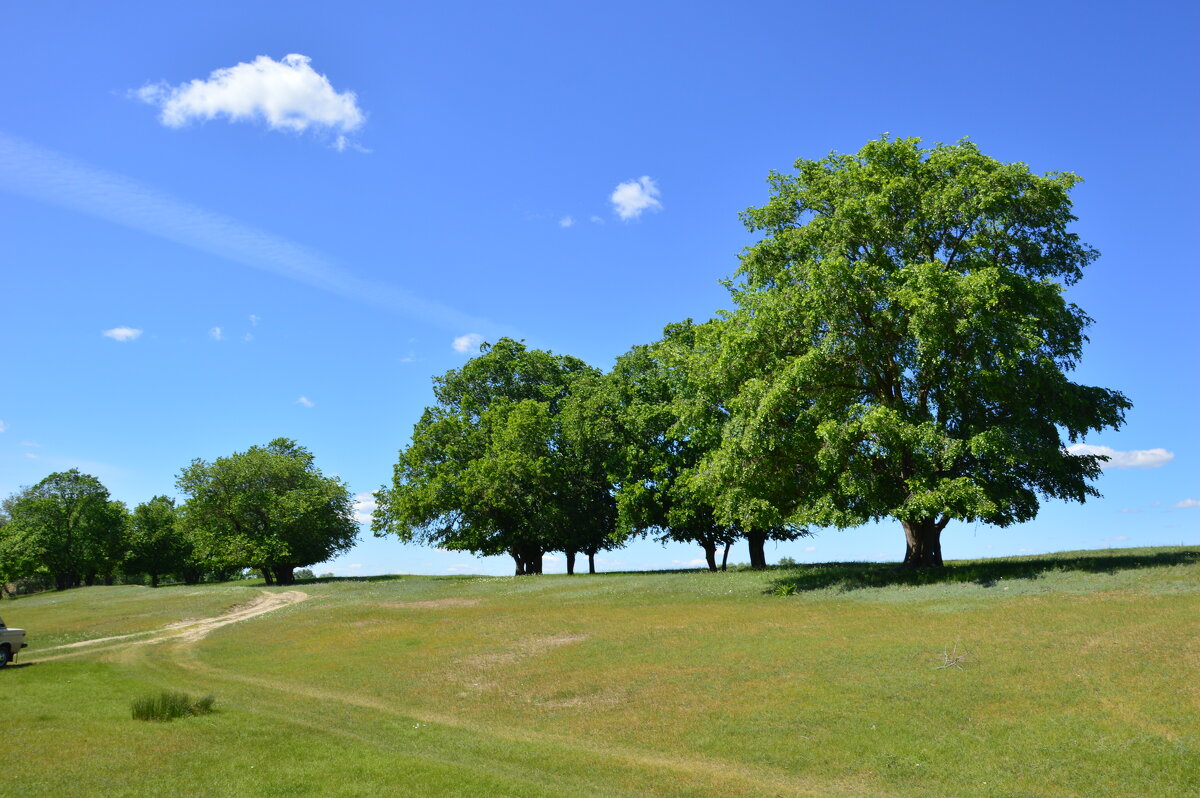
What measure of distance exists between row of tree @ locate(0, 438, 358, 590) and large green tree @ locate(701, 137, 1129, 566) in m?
54.6

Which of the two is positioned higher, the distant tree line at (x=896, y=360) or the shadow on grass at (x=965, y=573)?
the distant tree line at (x=896, y=360)

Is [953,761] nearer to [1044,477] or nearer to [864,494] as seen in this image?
[864,494]

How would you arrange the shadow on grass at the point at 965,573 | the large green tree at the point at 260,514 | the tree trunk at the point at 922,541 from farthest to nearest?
the large green tree at the point at 260,514 < the tree trunk at the point at 922,541 < the shadow on grass at the point at 965,573

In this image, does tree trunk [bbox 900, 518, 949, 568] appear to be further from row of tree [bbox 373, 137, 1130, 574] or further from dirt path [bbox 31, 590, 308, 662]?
dirt path [bbox 31, 590, 308, 662]

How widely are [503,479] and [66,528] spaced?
67952 mm

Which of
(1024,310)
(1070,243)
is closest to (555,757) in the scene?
(1024,310)

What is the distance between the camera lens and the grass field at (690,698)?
50.9 feet

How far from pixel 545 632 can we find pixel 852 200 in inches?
1033

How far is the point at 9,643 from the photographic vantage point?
3128 centimetres

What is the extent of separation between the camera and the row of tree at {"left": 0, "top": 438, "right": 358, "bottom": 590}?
7844 centimetres

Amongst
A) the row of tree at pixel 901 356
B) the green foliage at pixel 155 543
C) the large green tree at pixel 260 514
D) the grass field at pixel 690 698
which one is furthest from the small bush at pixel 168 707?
the green foliage at pixel 155 543

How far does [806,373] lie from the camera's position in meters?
36.1

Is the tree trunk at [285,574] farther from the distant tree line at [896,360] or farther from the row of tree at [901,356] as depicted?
the row of tree at [901,356]

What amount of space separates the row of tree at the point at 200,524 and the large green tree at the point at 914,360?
54584mm
